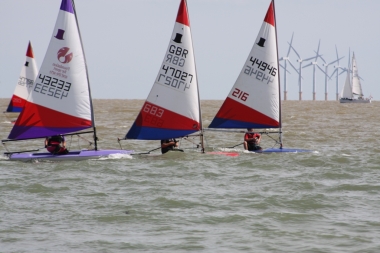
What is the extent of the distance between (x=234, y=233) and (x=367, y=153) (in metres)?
16.0

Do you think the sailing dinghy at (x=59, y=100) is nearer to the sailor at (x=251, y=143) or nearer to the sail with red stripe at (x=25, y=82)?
the sailor at (x=251, y=143)

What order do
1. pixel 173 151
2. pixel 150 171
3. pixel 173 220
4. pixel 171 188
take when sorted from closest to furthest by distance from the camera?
1. pixel 173 220
2. pixel 171 188
3. pixel 150 171
4. pixel 173 151

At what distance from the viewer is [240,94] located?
1096 inches

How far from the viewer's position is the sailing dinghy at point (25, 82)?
4797cm

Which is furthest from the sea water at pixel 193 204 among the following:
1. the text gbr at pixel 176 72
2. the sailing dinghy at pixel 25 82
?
the sailing dinghy at pixel 25 82

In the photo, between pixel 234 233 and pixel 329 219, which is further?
pixel 329 219

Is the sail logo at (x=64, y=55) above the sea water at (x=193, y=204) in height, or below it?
above

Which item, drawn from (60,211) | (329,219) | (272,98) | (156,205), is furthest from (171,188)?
(272,98)

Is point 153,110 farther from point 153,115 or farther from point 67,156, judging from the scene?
point 67,156

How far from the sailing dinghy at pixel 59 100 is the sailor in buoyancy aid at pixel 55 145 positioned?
0.21m

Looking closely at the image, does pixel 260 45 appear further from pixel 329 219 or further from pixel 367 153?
pixel 329 219

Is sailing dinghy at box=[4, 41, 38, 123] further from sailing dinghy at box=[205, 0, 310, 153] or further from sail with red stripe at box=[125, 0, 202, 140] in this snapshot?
sail with red stripe at box=[125, 0, 202, 140]

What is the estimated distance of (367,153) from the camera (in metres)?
29.2

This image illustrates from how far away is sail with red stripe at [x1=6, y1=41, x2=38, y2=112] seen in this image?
4797 cm
